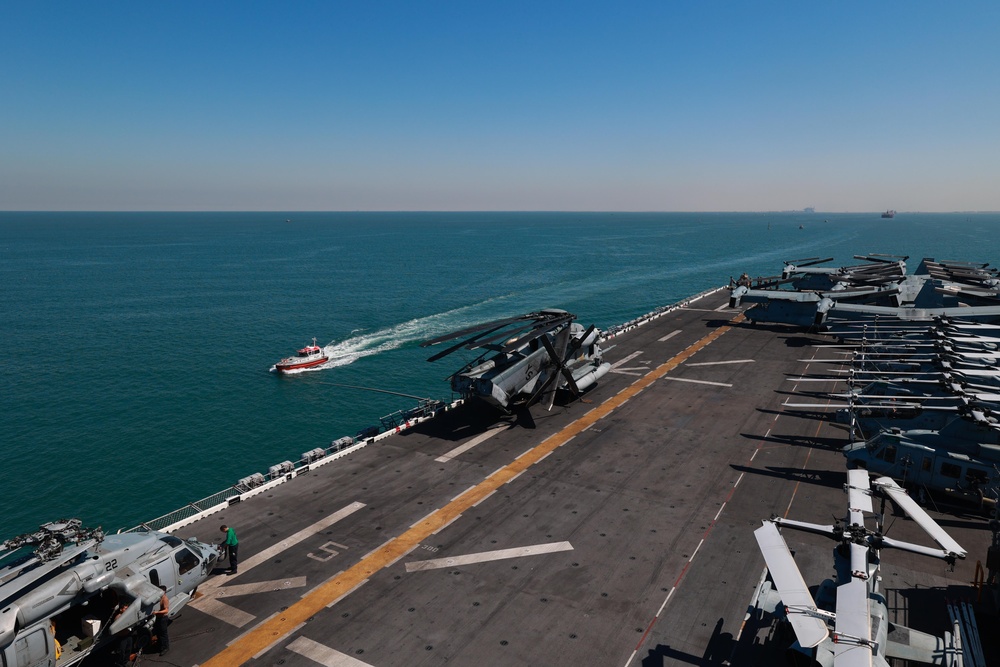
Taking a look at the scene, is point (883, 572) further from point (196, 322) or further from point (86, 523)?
point (196, 322)

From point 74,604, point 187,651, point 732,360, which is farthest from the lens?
point 732,360

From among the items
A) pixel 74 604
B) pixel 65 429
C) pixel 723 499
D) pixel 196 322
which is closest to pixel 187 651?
pixel 74 604

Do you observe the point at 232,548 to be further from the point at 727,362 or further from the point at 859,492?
the point at 727,362

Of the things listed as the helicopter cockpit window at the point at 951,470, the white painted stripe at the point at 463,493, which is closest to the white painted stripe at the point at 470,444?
the white painted stripe at the point at 463,493

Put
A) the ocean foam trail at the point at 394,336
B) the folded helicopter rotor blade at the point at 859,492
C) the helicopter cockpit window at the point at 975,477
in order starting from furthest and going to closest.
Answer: the ocean foam trail at the point at 394,336 < the helicopter cockpit window at the point at 975,477 < the folded helicopter rotor blade at the point at 859,492

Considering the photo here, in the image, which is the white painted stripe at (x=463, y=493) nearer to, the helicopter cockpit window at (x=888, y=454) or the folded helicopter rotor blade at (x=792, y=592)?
the folded helicopter rotor blade at (x=792, y=592)

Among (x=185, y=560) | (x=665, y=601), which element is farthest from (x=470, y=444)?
(x=185, y=560)

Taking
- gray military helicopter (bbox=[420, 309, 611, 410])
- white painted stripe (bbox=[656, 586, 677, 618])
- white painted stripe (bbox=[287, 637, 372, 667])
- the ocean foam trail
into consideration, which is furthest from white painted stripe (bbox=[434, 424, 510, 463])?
the ocean foam trail
